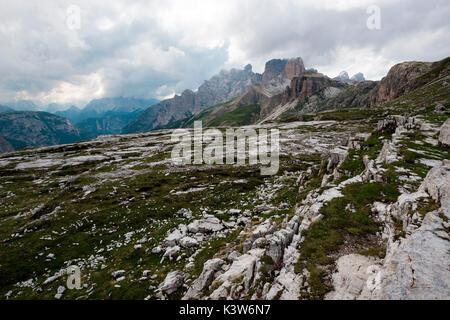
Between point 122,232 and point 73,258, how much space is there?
5119mm

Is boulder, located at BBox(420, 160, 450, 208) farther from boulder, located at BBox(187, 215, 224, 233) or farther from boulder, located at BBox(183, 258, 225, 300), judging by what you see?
boulder, located at BBox(187, 215, 224, 233)

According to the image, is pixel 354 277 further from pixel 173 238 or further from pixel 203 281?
pixel 173 238

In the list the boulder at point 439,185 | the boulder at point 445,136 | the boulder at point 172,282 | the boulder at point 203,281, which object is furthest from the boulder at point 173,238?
the boulder at point 445,136

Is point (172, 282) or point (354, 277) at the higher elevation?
point (354, 277)

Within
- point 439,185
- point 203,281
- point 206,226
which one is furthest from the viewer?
point 206,226

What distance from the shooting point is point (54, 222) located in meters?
27.5

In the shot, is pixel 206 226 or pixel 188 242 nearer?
pixel 188 242

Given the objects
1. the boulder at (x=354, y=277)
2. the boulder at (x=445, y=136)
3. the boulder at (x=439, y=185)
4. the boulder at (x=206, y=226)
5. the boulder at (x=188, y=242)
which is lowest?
the boulder at (x=188, y=242)

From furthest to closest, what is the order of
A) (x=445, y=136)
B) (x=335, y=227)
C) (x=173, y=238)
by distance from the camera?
(x=445, y=136)
(x=173, y=238)
(x=335, y=227)

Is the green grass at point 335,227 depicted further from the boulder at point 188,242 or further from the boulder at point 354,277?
the boulder at point 188,242

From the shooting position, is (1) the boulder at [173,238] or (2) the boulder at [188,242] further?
(1) the boulder at [173,238]

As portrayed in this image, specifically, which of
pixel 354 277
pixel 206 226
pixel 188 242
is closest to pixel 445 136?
pixel 354 277

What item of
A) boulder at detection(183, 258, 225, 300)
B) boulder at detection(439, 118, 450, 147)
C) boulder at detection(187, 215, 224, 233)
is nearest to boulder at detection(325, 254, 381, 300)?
boulder at detection(183, 258, 225, 300)
